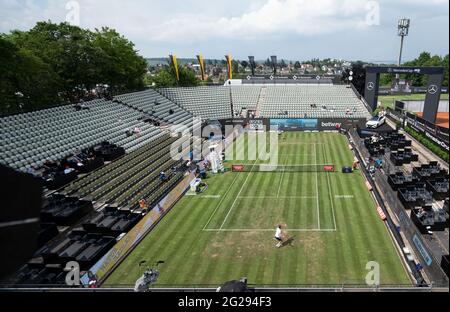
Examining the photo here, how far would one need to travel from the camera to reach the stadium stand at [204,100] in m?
53.1

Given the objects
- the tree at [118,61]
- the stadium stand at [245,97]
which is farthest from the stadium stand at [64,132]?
the stadium stand at [245,97]

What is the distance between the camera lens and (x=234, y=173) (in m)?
30.3

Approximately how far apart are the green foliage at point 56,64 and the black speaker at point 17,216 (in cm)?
3225

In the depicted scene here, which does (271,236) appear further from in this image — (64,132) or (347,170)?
(64,132)

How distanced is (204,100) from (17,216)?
53.6m

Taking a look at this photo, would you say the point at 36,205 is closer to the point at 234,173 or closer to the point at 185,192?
the point at 185,192

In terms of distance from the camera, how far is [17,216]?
344 centimetres

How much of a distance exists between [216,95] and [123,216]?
40.7 m

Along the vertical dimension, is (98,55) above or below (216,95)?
above

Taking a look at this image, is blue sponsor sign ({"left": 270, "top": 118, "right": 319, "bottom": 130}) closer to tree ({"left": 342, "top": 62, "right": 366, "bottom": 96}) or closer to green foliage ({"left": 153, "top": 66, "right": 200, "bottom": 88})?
tree ({"left": 342, "top": 62, "right": 366, "bottom": 96})

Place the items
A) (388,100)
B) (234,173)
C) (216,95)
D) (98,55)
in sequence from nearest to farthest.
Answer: (234,173), (98,55), (216,95), (388,100)

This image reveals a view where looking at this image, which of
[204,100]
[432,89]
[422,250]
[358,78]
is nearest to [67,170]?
[422,250]
